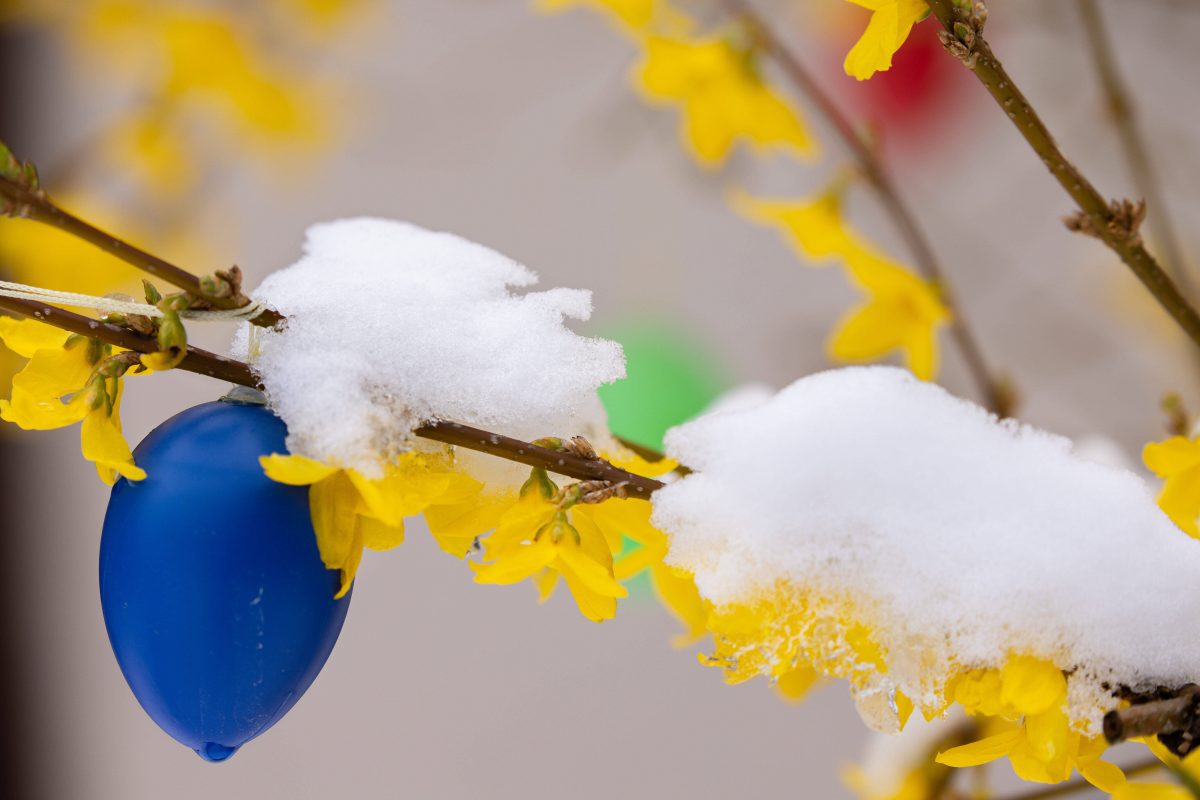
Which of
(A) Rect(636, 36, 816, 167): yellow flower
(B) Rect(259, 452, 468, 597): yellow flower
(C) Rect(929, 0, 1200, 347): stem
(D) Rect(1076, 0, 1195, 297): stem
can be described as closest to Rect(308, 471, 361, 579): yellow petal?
(B) Rect(259, 452, 468, 597): yellow flower

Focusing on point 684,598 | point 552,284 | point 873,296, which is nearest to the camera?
point 684,598

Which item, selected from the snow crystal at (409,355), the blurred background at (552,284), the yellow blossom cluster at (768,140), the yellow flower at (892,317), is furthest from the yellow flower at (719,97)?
the blurred background at (552,284)

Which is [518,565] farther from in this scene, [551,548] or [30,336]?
[30,336]

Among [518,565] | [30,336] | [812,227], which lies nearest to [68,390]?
[30,336]

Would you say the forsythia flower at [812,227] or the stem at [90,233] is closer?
the stem at [90,233]

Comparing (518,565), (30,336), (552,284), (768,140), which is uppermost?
(552,284)

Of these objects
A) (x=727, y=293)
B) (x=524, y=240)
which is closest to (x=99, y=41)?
(x=524, y=240)

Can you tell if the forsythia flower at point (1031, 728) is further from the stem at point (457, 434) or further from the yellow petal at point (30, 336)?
the yellow petal at point (30, 336)
